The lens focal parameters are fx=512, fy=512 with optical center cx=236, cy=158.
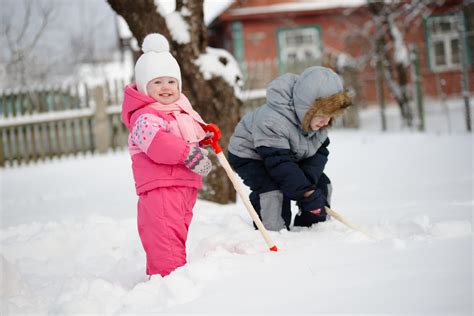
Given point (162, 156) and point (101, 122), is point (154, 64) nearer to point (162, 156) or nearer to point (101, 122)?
point (162, 156)

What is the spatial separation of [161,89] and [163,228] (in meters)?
0.77

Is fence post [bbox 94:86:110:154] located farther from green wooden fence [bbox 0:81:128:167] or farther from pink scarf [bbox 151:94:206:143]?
pink scarf [bbox 151:94:206:143]

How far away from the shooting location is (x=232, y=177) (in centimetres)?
276

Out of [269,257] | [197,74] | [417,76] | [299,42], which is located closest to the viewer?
[269,257]

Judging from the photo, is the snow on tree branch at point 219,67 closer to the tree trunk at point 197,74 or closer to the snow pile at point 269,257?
the tree trunk at point 197,74

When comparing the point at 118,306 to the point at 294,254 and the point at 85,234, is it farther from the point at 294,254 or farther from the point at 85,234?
the point at 85,234

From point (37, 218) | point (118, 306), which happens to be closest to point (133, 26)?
point (37, 218)

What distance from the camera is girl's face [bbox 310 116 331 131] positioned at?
10.0ft

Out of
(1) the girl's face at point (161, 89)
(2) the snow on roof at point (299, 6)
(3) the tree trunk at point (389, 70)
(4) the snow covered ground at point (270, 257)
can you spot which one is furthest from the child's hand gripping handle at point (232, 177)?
(2) the snow on roof at point (299, 6)

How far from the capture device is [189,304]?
2.03 metres

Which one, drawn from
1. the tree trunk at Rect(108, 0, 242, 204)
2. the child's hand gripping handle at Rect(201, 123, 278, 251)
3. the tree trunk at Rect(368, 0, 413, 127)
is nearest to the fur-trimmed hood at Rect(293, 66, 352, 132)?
the child's hand gripping handle at Rect(201, 123, 278, 251)

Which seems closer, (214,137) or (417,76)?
(214,137)

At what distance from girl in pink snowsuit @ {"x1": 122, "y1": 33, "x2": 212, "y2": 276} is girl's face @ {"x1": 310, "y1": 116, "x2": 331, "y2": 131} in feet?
2.27

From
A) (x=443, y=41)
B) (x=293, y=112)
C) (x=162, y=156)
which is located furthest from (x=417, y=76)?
(x=443, y=41)
